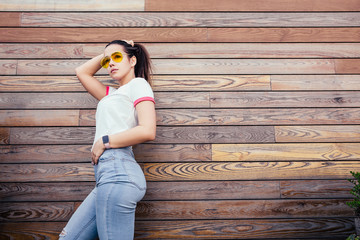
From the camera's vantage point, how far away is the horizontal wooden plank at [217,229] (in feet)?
6.46

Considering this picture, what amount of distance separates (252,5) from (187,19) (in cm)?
61

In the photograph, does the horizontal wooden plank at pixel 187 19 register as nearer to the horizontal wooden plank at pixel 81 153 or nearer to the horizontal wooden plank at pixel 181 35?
the horizontal wooden plank at pixel 181 35

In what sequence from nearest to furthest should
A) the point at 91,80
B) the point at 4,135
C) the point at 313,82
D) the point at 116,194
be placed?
the point at 116,194
the point at 91,80
the point at 4,135
the point at 313,82

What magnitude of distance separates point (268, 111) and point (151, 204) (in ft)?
4.03

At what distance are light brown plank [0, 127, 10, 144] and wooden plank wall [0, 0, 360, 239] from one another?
0.02 meters

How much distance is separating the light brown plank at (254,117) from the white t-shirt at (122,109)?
69 cm

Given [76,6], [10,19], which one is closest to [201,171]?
[76,6]

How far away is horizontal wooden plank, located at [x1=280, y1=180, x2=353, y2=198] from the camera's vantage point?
2029mm

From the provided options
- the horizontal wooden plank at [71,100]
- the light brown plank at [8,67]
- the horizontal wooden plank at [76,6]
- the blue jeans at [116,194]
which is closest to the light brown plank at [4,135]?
the horizontal wooden plank at [71,100]

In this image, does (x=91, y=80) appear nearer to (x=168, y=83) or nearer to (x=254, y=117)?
(x=168, y=83)

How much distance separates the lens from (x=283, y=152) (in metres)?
2.09

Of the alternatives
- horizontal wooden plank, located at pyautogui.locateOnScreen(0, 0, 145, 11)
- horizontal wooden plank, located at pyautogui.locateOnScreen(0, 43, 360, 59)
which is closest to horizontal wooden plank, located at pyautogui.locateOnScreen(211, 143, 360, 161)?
horizontal wooden plank, located at pyautogui.locateOnScreen(0, 43, 360, 59)

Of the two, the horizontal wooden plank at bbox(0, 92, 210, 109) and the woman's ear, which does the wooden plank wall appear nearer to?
the horizontal wooden plank at bbox(0, 92, 210, 109)

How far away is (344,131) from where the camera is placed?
2.13 metres
